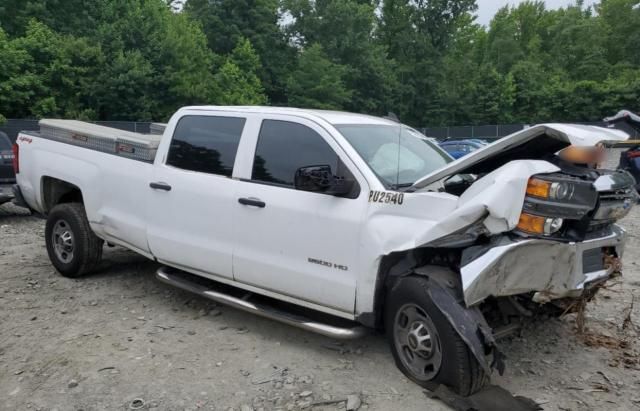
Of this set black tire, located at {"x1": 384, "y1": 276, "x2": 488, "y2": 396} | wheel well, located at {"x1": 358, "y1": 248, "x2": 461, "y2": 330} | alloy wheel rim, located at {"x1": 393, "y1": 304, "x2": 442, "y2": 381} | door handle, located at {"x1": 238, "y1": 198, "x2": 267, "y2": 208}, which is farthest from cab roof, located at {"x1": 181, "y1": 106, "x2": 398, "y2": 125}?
alloy wheel rim, located at {"x1": 393, "y1": 304, "x2": 442, "y2": 381}

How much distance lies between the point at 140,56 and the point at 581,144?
99.2ft

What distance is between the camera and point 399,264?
3.87 metres

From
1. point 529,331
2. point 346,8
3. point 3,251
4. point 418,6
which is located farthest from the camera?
point 418,6

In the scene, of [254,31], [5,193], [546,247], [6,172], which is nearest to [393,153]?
[546,247]

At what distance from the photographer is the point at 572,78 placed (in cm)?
6119

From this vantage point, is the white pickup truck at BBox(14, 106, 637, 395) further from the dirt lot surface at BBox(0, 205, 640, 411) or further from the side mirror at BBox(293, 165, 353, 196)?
the dirt lot surface at BBox(0, 205, 640, 411)

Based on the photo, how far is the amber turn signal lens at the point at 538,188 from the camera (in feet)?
10.7

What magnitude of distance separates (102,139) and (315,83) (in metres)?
39.5

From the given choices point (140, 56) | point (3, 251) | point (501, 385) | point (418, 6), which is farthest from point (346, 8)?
point (501, 385)

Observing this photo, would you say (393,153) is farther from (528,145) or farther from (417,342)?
(417,342)

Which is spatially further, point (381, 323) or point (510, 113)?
point (510, 113)

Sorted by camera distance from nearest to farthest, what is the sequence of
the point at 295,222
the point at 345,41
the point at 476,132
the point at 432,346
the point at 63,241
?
1. the point at 432,346
2. the point at 295,222
3. the point at 63,241
4. the point at 476,132
5. the point at 345,41

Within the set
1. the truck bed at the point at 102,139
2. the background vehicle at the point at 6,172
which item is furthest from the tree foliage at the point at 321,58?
the truck bed at the point at 102,139

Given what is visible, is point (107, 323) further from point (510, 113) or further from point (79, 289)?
point (510, 113)
